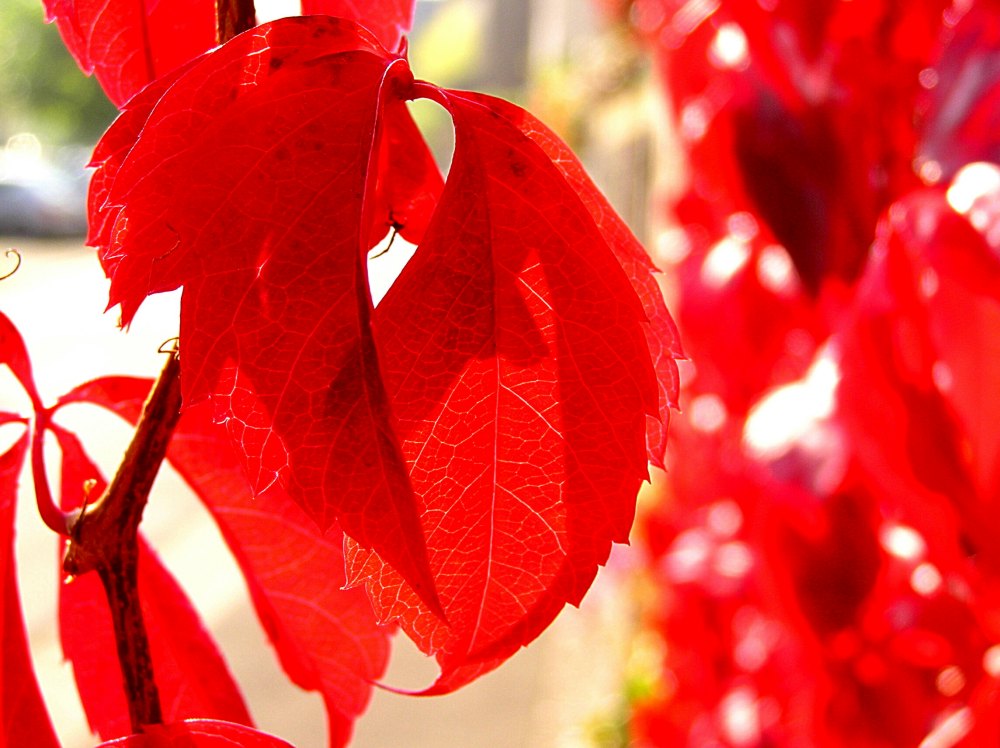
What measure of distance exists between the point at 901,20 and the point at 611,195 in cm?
447

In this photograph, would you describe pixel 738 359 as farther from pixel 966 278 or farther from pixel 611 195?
pixel 611 195

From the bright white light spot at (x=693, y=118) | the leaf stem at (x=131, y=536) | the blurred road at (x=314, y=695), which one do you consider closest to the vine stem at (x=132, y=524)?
the leaf stem at (x=131, y=536)

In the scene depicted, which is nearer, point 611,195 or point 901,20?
point 901,20

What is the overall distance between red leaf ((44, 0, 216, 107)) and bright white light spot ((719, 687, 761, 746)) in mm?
707

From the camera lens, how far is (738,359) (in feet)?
2.77

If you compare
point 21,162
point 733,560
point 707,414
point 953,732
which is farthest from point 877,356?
point 21,162

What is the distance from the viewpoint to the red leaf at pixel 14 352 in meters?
0.25

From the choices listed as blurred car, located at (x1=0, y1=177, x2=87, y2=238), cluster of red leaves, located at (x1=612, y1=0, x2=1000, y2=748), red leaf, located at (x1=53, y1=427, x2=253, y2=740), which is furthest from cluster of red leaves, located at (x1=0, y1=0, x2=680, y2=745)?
blurred car, located at (x1=0, y1=177, x2=87, y2=238)

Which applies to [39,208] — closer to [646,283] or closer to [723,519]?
[723,519]

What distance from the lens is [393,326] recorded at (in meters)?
0.21

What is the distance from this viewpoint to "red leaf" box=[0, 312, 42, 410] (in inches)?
9.8

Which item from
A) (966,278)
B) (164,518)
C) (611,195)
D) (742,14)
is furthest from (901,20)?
(611,195)

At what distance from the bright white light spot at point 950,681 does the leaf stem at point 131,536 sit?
45cm

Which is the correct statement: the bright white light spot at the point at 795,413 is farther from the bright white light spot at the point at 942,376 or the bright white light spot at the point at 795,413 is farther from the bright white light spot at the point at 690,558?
the bright white light spot at the point at 690,558
